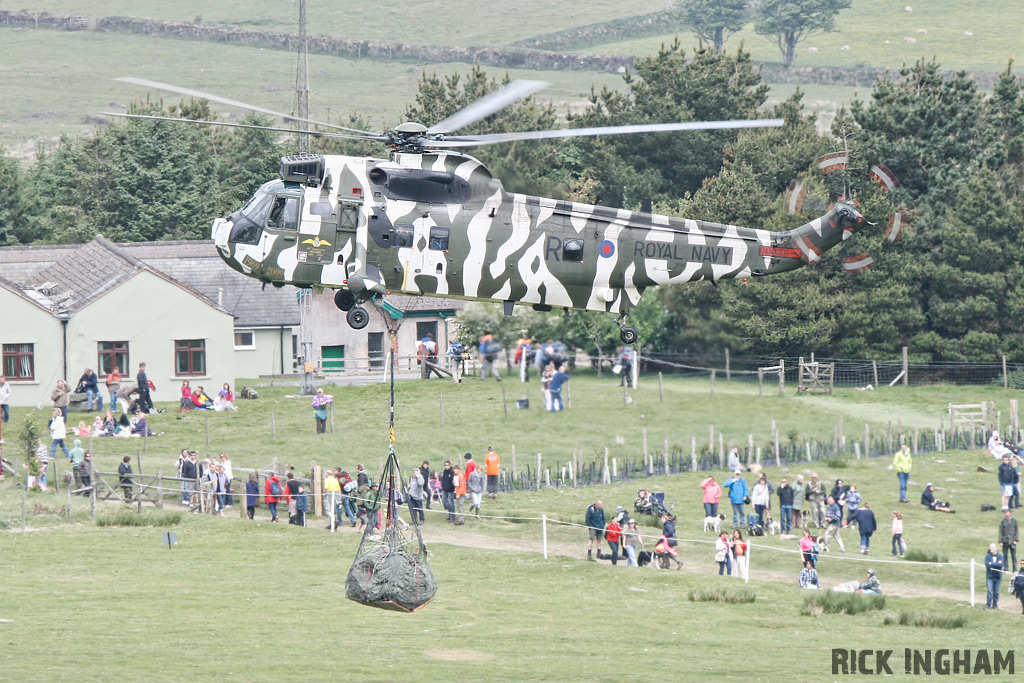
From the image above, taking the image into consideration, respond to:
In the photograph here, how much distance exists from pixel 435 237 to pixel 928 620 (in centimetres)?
1865

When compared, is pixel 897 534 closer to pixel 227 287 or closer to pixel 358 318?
pixel 358 318

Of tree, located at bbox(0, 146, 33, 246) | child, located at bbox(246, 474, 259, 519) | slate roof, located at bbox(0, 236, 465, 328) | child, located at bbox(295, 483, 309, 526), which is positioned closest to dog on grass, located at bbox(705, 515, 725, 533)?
child, located at bbox(295, 483, 309, 526)

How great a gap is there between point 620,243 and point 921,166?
55.8 meters

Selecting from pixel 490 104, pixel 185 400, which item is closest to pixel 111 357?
pixel 185 400

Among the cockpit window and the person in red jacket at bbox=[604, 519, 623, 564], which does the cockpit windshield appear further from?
the person in red jacket at bbox=[604, 519, 623, 564]

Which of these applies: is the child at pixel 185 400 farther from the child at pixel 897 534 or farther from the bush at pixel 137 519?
the child at pixel 897 534

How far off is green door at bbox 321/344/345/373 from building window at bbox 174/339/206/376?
24.4 feet

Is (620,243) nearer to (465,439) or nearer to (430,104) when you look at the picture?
(465,439)

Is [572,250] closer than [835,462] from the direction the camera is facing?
Yes

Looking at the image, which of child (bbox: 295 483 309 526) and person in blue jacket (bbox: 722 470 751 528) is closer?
person in blue jacket (bbox: 722 470 751 528)

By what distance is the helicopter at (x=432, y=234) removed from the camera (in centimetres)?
3120

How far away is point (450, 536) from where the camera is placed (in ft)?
162

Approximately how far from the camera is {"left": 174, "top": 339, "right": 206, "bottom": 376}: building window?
2721 inches

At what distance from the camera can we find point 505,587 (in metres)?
44.7
